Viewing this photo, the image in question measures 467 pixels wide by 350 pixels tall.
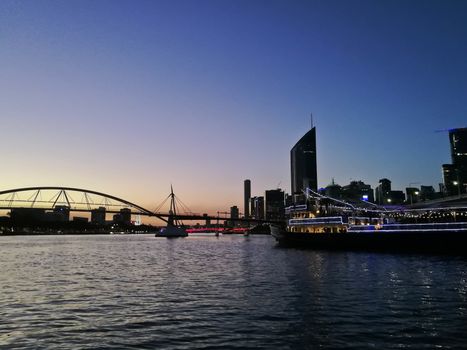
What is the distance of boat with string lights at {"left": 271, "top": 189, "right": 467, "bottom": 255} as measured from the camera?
77562mm

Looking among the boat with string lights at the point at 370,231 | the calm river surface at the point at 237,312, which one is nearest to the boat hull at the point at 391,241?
the boat with string lights at the point at 370,231

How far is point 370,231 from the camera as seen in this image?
9038cm

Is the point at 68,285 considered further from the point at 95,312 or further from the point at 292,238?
the point at 292,238

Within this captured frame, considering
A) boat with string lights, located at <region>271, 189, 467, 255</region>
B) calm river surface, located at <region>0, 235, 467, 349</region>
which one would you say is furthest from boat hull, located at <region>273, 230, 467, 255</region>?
calm river surface, located at <region>0, 235, 467, 349</region>

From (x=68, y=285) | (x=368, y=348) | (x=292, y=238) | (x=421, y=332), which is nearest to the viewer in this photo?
(x=368, y=348)

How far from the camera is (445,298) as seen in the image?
1099 inches

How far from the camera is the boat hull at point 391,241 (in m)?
75.7

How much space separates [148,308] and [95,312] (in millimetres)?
3255

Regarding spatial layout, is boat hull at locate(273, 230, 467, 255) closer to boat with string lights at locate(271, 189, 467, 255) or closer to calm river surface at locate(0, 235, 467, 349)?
boat with string lights at locate(271, 189, 467, 255)

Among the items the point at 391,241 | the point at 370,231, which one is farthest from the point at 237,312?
the point at 370,231

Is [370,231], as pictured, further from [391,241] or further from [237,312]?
[237,312]

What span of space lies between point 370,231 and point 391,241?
259 inches

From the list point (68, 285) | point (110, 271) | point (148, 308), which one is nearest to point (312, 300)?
point (148, 308)

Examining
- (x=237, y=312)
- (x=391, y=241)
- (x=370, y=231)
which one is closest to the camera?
(x=237, y=312)
